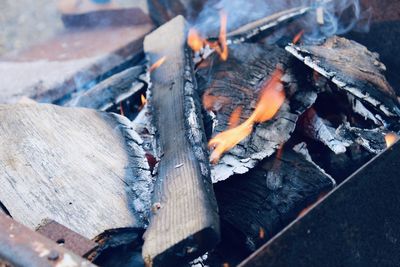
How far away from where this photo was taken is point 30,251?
1.27 meters

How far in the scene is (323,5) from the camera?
2.82 meters

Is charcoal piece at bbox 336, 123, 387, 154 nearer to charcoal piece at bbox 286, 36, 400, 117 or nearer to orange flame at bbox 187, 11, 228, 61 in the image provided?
charcoal piece at bbox 286, 36, 400, 117

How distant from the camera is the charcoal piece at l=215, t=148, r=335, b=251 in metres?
1.81

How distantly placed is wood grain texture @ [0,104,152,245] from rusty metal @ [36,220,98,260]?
0.63 feet

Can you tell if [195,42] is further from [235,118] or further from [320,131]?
[320,131]

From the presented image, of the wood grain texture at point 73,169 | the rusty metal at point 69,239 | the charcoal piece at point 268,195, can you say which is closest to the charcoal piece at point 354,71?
the charcoal piece at point 268,195

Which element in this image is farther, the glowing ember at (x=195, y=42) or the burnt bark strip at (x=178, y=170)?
the glowing ember at (x=195, y=42)

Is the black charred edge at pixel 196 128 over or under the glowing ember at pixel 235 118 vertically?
over

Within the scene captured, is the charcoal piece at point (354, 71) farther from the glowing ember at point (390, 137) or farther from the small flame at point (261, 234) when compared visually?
the small flame at point (261, 234)

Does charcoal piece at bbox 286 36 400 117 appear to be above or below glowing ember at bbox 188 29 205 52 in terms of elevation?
below

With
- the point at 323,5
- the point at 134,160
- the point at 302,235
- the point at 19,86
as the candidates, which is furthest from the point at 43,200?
the point at 323,5

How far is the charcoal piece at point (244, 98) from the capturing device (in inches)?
75.6

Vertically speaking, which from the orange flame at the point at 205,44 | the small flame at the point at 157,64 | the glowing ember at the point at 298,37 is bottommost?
the glowing ember at the point at 298,37

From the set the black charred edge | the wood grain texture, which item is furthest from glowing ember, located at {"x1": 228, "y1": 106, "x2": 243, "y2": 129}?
the wood grain texture
